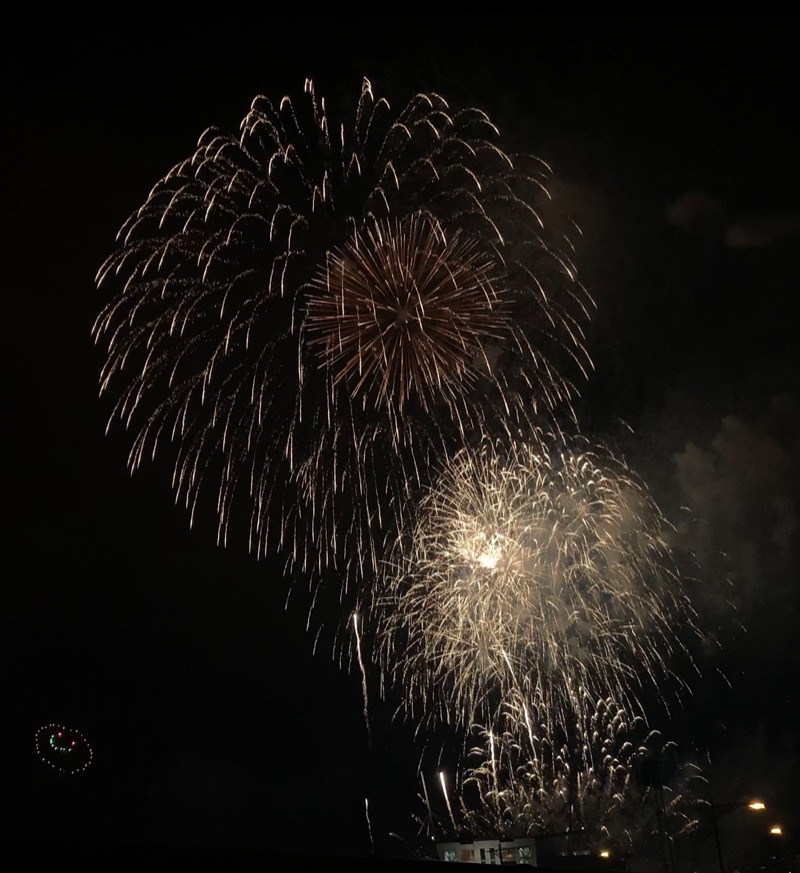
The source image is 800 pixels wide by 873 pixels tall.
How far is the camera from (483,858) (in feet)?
216

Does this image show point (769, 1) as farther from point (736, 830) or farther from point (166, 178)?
point (736, 830)

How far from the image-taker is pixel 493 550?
32812 millimetres

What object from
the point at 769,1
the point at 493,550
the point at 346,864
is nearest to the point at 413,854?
the point at 493,550

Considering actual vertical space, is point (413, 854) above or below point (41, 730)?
below

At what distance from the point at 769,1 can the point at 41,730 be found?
65.2ft

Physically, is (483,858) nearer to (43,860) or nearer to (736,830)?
(43,860)

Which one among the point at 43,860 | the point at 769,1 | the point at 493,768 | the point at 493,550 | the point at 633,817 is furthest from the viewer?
the point at 633,817

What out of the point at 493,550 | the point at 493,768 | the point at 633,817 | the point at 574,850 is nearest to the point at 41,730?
the point at 493,550

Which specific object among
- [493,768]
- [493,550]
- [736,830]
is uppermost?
[493,550]

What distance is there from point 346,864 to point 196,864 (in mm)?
2039

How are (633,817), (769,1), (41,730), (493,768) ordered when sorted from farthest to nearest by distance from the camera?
(633,817) < (493,768) < (41,730) < (769,1)

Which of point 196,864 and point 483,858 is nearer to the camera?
point 196,864

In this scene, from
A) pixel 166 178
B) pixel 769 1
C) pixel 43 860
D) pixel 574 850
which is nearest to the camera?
pixel 769 1

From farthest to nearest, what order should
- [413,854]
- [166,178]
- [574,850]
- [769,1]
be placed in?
[413,854] → [574,850] → [166,178] → [769,1]
